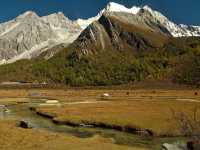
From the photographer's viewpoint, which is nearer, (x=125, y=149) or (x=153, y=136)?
(x=125, y=149)

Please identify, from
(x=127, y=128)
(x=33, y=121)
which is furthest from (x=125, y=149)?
(x=33, y=121)

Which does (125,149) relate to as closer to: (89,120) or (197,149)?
(197,149)

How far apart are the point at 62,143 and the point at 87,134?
13.4 meters

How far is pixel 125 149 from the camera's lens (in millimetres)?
43219

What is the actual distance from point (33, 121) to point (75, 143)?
32.1m

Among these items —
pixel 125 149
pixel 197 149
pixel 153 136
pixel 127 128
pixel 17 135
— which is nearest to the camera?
pixel 197 149

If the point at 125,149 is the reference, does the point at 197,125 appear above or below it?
above

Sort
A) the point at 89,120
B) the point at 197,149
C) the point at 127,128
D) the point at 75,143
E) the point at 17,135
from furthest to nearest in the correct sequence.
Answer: the point at 89,120
the point at 127,128
the point at 17,135
the point at 75,143
the point at 197,149

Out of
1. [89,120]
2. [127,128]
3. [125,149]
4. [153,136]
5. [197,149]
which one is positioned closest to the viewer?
[197,149]

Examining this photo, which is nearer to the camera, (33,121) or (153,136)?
(153,136)

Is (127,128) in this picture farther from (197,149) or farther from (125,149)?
(197,149)

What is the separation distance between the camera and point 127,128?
209 feet

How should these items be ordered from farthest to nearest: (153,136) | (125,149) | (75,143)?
(153,136) < (75,143) < (125,149)

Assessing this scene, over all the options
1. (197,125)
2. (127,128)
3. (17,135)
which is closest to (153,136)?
(127,128)
